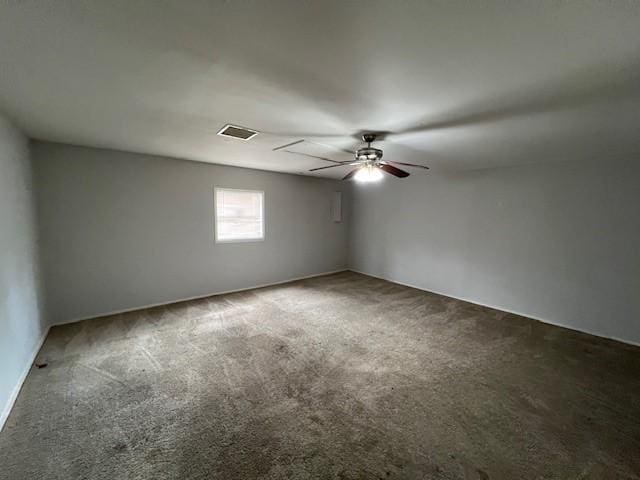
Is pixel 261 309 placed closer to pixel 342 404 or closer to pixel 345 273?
pixel 342 404

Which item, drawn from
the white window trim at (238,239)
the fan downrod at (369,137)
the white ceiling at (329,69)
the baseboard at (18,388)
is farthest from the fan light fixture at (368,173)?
the baseboard at (18,388)

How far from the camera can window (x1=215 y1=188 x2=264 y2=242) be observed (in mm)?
4633

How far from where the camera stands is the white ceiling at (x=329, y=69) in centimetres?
111

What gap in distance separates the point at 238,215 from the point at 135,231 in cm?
164

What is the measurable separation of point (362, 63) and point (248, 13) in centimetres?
67

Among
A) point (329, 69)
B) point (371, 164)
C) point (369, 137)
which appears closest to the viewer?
point (329, 69)

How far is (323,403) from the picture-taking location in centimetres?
205

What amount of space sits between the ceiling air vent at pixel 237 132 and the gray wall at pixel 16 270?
1814 millimetres

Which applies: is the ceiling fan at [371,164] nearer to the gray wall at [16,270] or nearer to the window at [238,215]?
the window at [238,215]

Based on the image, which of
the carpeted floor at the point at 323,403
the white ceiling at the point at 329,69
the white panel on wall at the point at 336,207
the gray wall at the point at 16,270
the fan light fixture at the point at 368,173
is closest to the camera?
the white ceiling at the point at 329,69

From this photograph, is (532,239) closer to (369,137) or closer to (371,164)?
(371,164)

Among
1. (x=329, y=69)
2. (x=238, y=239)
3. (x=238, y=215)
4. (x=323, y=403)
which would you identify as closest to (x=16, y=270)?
(x=238, y=239)

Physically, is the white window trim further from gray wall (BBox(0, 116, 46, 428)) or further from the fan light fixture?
the fan light fixture

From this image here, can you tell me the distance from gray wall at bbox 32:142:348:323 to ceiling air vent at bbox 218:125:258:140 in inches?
69.7
